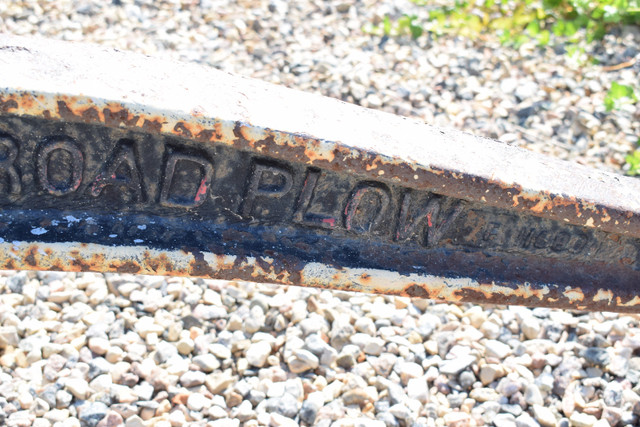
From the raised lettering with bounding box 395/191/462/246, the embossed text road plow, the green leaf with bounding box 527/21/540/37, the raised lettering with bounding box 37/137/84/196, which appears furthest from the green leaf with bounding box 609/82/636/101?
the raised lettering with bounding box 37/137/84/196

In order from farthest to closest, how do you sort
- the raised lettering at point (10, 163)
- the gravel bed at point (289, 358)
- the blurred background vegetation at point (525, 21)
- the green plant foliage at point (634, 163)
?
1. the blurred background vegetation at point (525, 21)
2. the green plant foliage at point (634, 163)
3. the gravel bed at point (289, 358)
4. the raised lettering at point (10, 163)

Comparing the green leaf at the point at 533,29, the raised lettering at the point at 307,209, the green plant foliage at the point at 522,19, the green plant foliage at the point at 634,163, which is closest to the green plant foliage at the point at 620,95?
the green plant foliage at the point at 634,163

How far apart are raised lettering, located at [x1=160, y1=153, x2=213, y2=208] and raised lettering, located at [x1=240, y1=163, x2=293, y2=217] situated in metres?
0.08

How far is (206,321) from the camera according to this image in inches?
99.1

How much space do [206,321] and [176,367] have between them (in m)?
0.25

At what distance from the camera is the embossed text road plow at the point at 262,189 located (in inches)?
49.6

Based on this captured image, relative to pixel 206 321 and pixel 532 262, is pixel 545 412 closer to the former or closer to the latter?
pixel 532 262

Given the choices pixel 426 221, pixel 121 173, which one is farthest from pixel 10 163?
pixel 426 221

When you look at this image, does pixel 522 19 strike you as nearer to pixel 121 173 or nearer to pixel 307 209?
pixel 307 209

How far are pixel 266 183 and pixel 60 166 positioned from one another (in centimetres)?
36

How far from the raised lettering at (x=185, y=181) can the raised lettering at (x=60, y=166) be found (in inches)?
5.9

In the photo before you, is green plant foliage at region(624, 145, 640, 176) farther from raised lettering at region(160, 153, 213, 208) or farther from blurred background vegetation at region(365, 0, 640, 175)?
raised lettering at region(160, 153, 213, 208)

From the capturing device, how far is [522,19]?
438 centimetres

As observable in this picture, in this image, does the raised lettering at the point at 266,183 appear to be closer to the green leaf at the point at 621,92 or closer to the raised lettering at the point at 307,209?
the raised lettering at the point at 307,209
